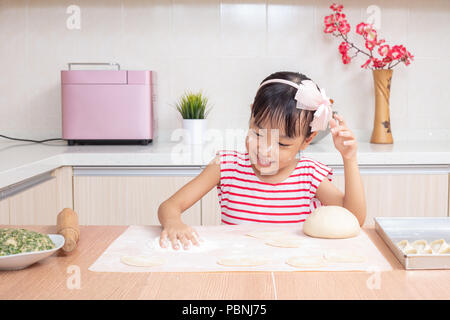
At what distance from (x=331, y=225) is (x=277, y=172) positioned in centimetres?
41

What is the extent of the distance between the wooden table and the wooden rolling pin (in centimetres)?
5

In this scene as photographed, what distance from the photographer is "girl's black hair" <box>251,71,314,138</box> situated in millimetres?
1111

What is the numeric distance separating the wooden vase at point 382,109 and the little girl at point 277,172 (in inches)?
33.5

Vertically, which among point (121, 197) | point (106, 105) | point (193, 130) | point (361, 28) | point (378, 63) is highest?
point (361, 28)

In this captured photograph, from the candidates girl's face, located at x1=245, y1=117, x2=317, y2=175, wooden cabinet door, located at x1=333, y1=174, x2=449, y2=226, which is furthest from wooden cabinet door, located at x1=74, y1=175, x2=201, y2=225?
girl's face, located at x1=245, y1=117, x2=317, y2=175

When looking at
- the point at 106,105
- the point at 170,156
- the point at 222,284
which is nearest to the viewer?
the point at 222,284

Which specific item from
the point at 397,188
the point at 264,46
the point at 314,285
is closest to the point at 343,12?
the point at 264,46

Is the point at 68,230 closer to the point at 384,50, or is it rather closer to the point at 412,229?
the point at 412,229

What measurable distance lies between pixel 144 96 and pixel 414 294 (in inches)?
61.1

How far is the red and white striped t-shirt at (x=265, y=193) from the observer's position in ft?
4.24

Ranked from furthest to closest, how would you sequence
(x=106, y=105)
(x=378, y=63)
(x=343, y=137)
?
(x=378, y=63), (x=106, y=105), (x=343, y=137)

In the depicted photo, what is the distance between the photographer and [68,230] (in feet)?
2.89

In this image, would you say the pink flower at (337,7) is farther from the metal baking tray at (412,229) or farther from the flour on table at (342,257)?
the flour on table at (342,257)

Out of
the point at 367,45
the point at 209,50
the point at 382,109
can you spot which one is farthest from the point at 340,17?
the point at 209,50
